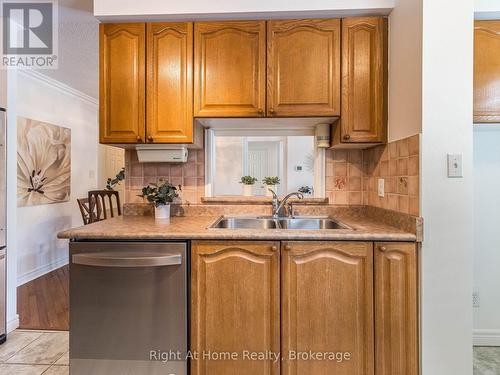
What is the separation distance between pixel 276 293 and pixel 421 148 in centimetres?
106

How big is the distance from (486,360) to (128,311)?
235 centimetres

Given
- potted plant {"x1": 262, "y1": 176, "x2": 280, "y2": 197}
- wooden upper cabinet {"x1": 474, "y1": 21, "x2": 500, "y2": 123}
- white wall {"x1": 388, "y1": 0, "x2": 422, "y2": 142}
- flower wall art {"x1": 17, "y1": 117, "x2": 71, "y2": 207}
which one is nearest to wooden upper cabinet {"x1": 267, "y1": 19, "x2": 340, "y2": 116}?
white wall {"x1": 388, "y1": 0, "x2": 422, "y2": 142}

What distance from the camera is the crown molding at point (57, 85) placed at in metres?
3.38

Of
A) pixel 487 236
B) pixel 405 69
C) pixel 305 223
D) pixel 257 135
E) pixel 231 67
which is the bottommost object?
pixel 487 236

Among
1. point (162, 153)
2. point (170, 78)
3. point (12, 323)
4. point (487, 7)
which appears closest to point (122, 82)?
point (170, 78)

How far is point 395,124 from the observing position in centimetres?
174

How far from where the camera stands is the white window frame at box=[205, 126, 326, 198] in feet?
7.27

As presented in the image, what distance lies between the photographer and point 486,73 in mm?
1827

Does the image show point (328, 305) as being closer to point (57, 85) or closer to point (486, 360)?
point (486, 360)

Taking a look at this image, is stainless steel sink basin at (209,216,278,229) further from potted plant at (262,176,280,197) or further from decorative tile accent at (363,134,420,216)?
decorative tile accent at (363,134,420,216)

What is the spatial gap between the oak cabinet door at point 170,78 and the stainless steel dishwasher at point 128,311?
80 centimetres

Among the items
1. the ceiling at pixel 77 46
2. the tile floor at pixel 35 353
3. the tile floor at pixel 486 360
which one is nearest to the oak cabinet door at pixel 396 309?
the tile floor at pixel 486 360

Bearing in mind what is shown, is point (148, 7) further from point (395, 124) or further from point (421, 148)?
point (421, 148)

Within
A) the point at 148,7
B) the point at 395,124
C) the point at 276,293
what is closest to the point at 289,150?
the point at 395,124
